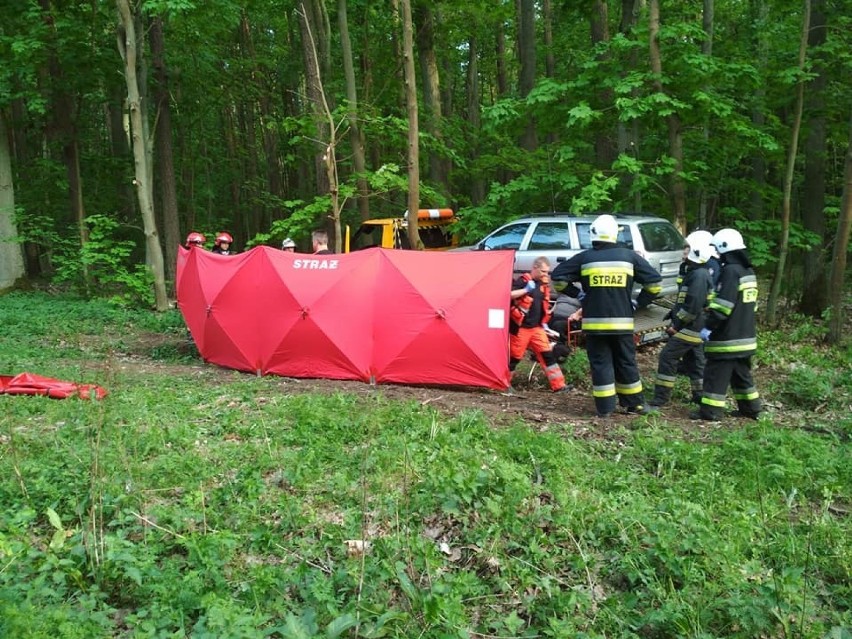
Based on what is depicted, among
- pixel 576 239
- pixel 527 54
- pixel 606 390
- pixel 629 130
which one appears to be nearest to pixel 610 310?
pixel 606 390

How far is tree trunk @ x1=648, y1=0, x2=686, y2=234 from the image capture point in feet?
37.9

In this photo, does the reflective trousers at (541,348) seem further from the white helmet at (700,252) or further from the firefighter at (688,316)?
the white helmet at (700,252)

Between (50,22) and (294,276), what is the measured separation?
1198 centimetres

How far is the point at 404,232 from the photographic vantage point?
558 inches

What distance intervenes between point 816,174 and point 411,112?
9029mm

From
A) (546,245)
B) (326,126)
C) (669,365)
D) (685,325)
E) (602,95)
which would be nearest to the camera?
(685,325)

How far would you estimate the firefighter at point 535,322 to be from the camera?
27.9ft

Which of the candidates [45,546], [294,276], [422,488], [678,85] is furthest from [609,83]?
[45,546]

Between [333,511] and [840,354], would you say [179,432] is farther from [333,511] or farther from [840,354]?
[840,354]

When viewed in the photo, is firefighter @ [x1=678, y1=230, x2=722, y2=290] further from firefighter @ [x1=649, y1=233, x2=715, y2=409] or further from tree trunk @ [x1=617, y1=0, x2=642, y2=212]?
tree trunk @ [x1=617, y1=0, x2=642, y2=212]

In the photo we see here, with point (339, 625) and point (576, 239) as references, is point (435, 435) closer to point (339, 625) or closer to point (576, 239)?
point (339, 625)

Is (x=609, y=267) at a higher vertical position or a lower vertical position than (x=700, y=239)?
lower

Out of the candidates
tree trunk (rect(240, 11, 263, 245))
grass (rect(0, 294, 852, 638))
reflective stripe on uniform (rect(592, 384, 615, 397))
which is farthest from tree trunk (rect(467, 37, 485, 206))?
grass (rect(0, 294, 852, 638))

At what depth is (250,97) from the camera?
24.0 metres
